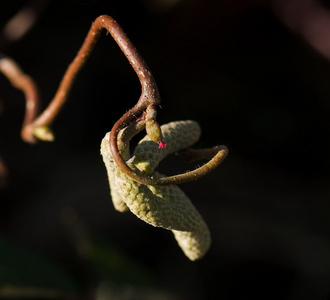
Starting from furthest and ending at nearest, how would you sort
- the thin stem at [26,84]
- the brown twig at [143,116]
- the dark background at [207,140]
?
1. the dark background at [207,140]
2. the thin stem at [26,84]
3. the brown twig at [143,116]

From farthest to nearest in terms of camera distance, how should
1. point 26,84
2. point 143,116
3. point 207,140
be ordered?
point 207,140 < point 26,84 < point 143,116

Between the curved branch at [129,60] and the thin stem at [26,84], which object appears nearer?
the curved branch at [129,60]

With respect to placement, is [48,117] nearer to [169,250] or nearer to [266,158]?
[169,250]

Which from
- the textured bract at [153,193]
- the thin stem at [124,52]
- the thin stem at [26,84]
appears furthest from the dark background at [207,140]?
the textured bract at [153,193]

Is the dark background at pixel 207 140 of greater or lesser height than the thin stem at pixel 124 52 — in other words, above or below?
below

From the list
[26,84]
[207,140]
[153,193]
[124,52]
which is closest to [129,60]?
[124,52]

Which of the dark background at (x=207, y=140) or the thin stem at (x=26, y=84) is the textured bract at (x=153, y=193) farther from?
the dark background at (x=207, y=140)

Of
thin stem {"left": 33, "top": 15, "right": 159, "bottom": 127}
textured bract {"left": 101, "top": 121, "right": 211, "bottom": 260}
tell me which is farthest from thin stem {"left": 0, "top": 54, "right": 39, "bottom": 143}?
textured bract {"left": 101, "top": 121, "right": 211, "bottom": 260}

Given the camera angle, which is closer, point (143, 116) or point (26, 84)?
point (143, 116)

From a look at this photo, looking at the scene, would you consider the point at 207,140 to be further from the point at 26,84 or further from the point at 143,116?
the point at 143,116
